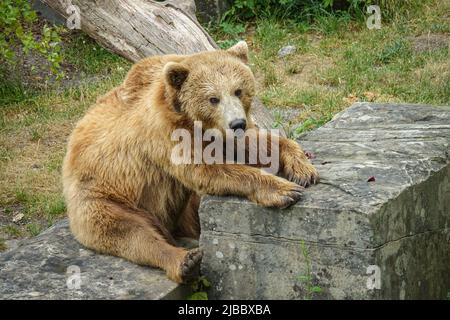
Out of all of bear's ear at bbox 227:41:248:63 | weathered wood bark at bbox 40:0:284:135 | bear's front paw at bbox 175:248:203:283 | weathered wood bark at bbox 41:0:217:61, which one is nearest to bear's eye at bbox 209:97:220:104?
bear's ear at bbox 227:41:248:63

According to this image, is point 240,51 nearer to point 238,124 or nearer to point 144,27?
point 238,124

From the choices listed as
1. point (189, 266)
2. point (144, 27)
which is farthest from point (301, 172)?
point (144, 27)

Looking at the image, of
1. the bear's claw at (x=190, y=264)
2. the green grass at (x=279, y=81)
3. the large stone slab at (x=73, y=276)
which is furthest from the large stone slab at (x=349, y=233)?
the green grass at (x=279, y=81)

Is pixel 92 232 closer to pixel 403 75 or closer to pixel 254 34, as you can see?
pixel 403 75

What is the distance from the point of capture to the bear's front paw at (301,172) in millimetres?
4715

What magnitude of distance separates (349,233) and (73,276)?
5.44ft

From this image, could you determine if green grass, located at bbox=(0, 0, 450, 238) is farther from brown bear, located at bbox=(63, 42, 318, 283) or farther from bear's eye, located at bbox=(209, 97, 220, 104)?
bear's eye, located at bbox=(209, 97, 220, 104)

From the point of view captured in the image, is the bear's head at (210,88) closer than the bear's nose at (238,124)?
No

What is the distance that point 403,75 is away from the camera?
9.29 meters

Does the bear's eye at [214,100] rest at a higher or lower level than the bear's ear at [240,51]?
lower

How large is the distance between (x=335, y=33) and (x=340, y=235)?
22.3 ft

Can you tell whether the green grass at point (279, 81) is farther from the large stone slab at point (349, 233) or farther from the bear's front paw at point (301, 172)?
the bear's front paw at point (301, 172)

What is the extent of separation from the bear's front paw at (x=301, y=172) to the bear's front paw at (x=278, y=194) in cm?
13

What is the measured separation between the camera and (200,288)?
4875 mm
